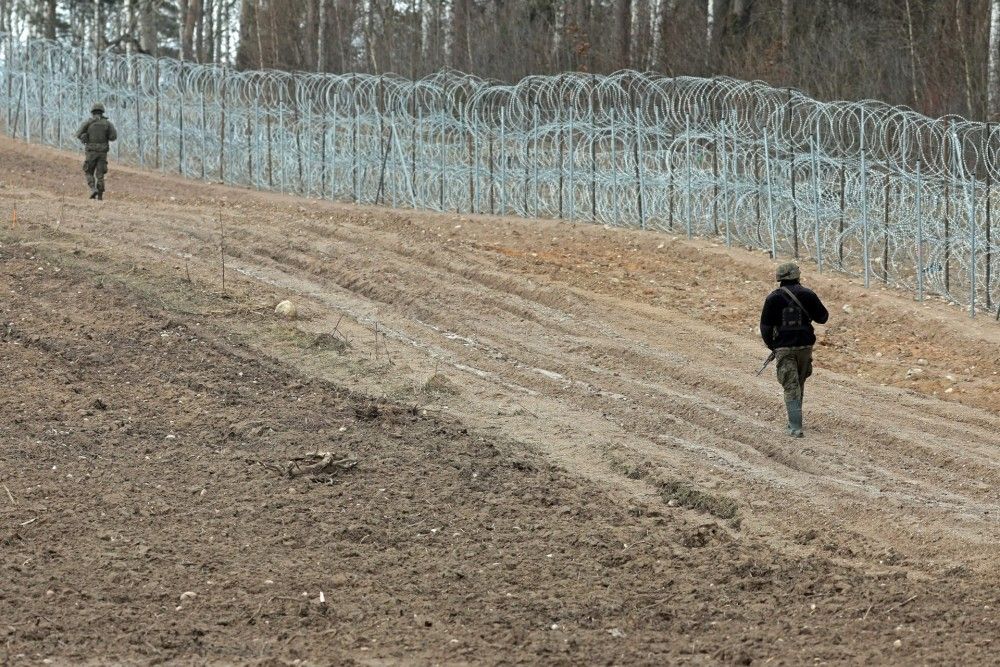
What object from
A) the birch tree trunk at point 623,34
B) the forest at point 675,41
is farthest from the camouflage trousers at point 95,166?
the birch tree trunk at point 623,34

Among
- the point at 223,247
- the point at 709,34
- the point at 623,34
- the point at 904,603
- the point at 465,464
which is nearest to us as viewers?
the point at 904,603

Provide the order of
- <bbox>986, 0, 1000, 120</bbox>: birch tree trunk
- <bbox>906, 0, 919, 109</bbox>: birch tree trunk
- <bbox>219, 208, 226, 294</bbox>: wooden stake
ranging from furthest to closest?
<bbox>906, 0, 919, 109</bbox>: birch tree trunk
<bbox>986, 0, 1000, 120</bbox>: birch tree trunk
<bbox>219, 208, 226, 294</bbox>: wooden stake

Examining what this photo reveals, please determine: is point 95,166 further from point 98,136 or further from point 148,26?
point 148,26

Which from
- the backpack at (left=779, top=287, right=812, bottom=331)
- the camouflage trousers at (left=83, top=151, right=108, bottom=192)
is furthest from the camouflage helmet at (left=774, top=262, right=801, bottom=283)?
the camouflage trousers at (left=83, top=151, right=108, bottom=192)

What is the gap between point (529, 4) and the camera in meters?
34.1

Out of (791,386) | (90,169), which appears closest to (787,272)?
(791,386)

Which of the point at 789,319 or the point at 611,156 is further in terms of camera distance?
the point at 611,156

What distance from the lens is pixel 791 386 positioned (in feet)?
29.9

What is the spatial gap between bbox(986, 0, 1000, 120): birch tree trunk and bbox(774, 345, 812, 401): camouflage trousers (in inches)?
498

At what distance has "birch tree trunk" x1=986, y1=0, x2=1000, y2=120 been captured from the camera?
67.1ft

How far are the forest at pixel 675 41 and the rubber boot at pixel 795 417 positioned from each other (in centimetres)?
1311

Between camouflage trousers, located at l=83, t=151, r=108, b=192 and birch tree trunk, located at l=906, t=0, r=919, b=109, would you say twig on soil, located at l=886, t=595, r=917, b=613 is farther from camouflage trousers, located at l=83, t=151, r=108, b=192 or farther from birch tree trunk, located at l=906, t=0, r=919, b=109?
birch tree trunk, located at l=906, t=0, r=919, b=109

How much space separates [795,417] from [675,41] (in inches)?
789

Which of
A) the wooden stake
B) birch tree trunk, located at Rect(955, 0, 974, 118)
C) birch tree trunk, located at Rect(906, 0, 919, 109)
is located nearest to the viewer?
the wooden stake
